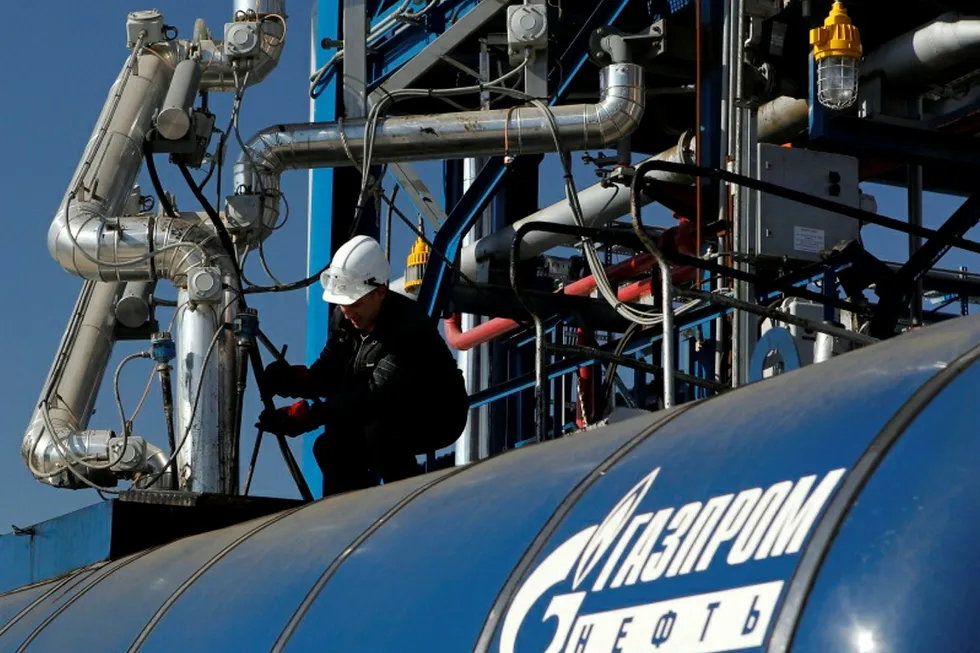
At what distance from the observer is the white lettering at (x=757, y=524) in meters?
3.74

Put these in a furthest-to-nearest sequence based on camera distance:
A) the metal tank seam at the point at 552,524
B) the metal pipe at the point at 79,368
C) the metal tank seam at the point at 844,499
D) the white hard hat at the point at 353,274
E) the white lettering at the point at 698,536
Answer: the metal pipe at the point at 79,368 → the white hard hat at the point at 353,274 → the metal tank seam at the point at 552,524 → the white lettering at the point at 698,536 → the metal tank seam at the point at 844,499

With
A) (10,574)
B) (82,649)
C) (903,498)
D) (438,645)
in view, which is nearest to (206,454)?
(10,574)

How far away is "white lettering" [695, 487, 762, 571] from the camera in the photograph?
12.6 ft

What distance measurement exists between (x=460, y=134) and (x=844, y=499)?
10.6m

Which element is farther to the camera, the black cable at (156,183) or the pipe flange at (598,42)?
the pipe flange at (598,42)

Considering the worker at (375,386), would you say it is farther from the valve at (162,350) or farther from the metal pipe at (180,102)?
the metal pipe at (180,102)

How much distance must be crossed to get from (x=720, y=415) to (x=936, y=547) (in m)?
1.24

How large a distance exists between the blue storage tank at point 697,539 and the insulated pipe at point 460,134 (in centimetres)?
783

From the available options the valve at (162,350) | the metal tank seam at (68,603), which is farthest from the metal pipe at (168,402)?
the metal tank seam at (68,603)

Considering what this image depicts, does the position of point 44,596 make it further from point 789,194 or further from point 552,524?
point 552,524

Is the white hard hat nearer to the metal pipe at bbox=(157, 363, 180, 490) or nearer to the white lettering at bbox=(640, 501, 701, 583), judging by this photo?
the metal pipe at bbox=(157, 363, 180, 490)

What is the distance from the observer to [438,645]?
473cm

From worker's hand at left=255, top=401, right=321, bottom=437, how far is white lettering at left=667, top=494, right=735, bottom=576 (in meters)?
5.98

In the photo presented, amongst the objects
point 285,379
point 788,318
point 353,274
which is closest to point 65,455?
point 285,379
